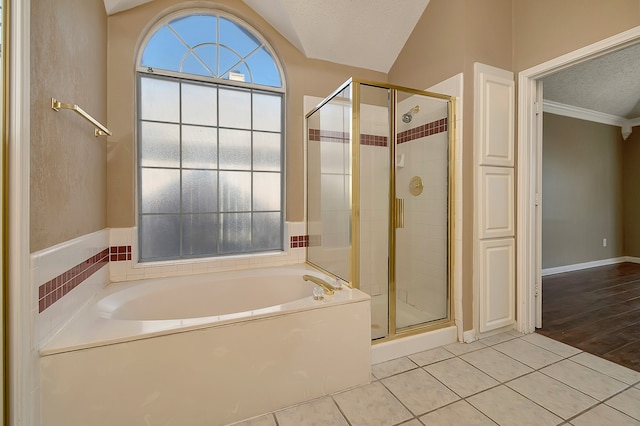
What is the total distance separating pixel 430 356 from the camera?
1.94 meters

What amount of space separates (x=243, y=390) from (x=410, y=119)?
2.10 m

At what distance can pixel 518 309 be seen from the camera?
2.30 metres

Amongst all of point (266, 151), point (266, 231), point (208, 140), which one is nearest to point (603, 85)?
point (266, 151)

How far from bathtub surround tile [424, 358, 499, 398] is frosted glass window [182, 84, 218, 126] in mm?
2468

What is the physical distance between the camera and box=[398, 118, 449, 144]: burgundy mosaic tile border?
218 cm

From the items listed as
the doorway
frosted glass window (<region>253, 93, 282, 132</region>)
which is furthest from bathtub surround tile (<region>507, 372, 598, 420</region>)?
frosted glass window (<region>253, 93, 282, 132</region>)

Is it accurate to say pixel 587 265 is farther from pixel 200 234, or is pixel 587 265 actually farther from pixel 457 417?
pixel 200 234

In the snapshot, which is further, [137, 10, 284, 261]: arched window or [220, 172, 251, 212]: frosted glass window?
[220, 172, 251, 212]: frosted glass window

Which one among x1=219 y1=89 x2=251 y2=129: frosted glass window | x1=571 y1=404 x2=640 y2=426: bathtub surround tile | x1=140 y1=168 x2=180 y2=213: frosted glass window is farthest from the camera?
x1=219 y1=89 x2=251 y2=129: frosted glass window

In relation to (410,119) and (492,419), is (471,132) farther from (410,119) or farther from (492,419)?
(492,419)

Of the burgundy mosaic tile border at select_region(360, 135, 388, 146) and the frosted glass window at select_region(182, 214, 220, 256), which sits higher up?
the burgundy mosaic tile border at select_region(360, 135, 388, 146)

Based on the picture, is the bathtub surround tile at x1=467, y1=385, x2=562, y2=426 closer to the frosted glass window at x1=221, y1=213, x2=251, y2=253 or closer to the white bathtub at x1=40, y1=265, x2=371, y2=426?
the white bathtub at x1=40, y1=265, x2=371, y2=426

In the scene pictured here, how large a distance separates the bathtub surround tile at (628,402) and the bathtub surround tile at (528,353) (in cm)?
34

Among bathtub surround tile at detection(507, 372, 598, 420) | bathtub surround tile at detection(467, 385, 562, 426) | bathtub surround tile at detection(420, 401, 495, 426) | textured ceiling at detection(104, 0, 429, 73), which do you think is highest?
textured ceiling at detection(104, 0, 429, 73)
